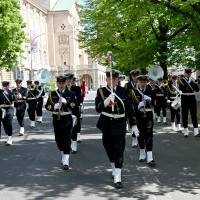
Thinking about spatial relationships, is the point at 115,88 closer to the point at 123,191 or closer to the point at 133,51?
the point at 123,191

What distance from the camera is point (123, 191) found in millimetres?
5695

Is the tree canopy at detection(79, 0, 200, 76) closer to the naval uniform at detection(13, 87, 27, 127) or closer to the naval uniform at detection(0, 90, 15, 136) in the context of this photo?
the naval uniform at detection(13, 87, 27, 127)

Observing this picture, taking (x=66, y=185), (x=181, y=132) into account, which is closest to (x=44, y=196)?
(x=66, y=185)

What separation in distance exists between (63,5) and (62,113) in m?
78.8

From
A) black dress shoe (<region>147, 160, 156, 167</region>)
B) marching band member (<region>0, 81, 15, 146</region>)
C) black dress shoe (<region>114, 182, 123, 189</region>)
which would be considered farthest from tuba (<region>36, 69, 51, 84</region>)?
black dress shoe (<region>114, 182, 123, 189</region>)

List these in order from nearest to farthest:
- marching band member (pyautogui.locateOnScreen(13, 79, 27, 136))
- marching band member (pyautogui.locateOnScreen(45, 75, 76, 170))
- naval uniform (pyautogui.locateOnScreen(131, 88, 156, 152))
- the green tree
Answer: marching band member (pyautogui.locateOnScreen(45, 75, 76, 170))
naval uniform (pyautogui.locateOnScreen(131, 88, 156, 152))
marching band member (pyautogui.locateOnScreen(13, 79, 27, 136))
the green tree

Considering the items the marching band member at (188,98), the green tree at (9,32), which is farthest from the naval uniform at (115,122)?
the green tree at (9,32)

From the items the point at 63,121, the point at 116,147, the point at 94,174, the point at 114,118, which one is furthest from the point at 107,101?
the point at 63,121

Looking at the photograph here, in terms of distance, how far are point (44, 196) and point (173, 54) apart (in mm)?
16751

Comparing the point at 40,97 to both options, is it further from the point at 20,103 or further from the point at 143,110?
the point at 143,110

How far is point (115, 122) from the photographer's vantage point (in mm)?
6207

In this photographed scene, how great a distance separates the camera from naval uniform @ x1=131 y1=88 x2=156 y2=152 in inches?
300

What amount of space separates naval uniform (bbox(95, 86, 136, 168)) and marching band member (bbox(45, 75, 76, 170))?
1373 mm

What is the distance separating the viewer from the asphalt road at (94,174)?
5.58 meters
